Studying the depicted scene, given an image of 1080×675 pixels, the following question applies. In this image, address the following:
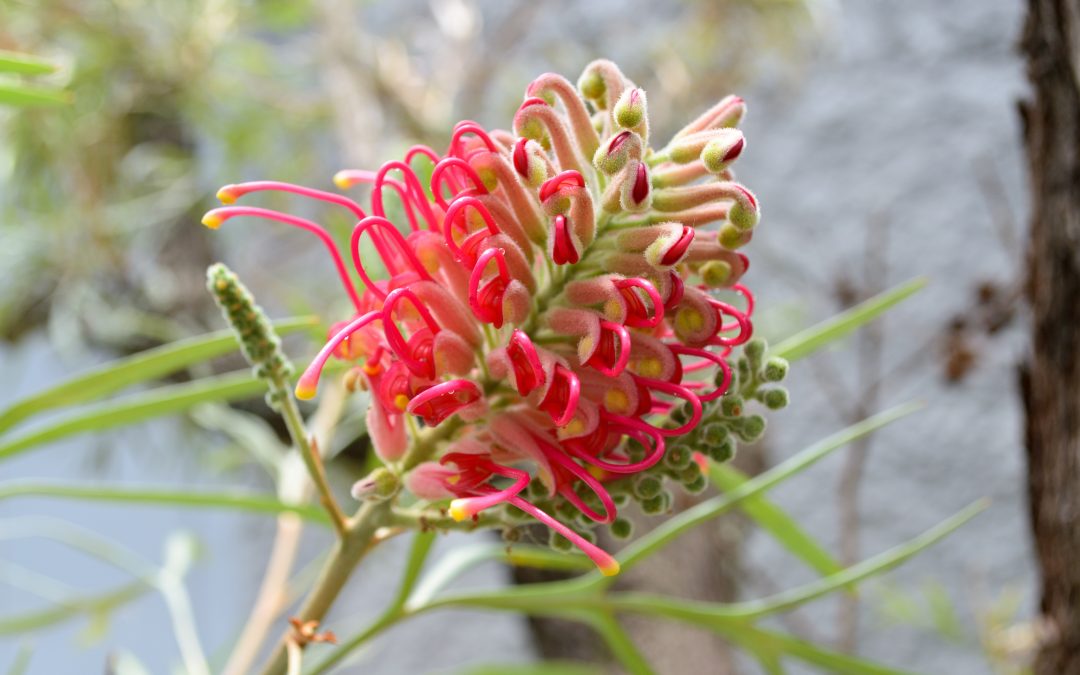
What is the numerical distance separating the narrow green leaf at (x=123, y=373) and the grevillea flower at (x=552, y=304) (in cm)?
7

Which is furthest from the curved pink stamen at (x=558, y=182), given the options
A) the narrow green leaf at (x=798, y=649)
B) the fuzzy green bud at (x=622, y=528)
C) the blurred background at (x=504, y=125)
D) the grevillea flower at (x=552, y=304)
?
the blurred background at (x=504, y=125)

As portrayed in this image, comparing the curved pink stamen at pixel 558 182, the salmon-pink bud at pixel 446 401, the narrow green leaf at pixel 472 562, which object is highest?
the curved pink stamen at pixel 558 182

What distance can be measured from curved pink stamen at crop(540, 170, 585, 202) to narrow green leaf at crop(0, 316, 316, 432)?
0.39 ft

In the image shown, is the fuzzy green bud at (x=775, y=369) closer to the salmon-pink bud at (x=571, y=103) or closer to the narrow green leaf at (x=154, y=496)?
the salmon-pink bud at (x=571, y=103)

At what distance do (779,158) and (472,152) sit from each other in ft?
5.59

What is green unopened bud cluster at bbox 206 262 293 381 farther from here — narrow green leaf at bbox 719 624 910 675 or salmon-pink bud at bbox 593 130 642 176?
Result: narrow green leaf at bbox 719 624 910 675

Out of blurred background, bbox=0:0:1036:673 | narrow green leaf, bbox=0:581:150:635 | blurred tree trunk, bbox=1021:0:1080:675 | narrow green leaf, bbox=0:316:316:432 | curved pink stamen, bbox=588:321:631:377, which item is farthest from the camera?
blurred background, bbox=0:0:1036:673

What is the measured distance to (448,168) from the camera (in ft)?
1.04

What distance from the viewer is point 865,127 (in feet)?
6.11

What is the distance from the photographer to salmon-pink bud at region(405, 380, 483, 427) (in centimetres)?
29

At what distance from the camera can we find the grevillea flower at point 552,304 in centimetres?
28

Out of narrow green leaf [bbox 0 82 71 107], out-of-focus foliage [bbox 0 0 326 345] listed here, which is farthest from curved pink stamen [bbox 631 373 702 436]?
out-of-focus foliage [bbox 0 0 326 345]

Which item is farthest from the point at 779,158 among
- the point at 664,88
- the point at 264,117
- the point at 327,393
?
the point at 327,393

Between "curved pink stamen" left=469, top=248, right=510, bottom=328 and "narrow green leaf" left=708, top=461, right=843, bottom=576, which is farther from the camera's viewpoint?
"narrow green leaf" left=708, top=461, right=843, bottom=576
